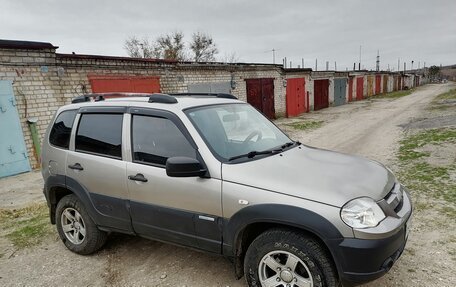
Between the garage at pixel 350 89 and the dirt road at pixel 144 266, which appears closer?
the dirt road at pixel 144 266

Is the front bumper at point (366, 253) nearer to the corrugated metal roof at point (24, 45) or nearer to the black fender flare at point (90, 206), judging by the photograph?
the black fender flare at point (90, 206)

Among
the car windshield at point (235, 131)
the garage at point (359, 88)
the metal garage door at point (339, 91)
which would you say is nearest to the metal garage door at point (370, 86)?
the garage at point (359, 88)

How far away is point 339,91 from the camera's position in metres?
28.2

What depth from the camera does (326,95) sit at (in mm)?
25406

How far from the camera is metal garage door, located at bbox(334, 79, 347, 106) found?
27.5 meters

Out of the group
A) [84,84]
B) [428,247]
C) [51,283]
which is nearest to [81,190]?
[51,283]

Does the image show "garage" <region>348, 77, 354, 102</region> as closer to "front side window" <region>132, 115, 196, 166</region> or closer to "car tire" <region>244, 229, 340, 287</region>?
"front side window" <region>132, 115, 196, 166</region>

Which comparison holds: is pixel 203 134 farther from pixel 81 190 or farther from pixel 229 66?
pixel 229 66

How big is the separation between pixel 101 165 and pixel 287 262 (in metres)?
2.11

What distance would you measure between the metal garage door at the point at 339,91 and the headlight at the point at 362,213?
2664cm

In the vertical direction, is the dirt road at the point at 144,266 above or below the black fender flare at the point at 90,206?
below

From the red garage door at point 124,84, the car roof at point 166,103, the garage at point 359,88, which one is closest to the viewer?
the car roof at point 166,103

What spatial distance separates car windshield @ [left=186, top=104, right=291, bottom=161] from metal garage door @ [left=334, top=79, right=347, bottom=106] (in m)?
25.4

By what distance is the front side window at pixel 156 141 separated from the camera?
2.96m
